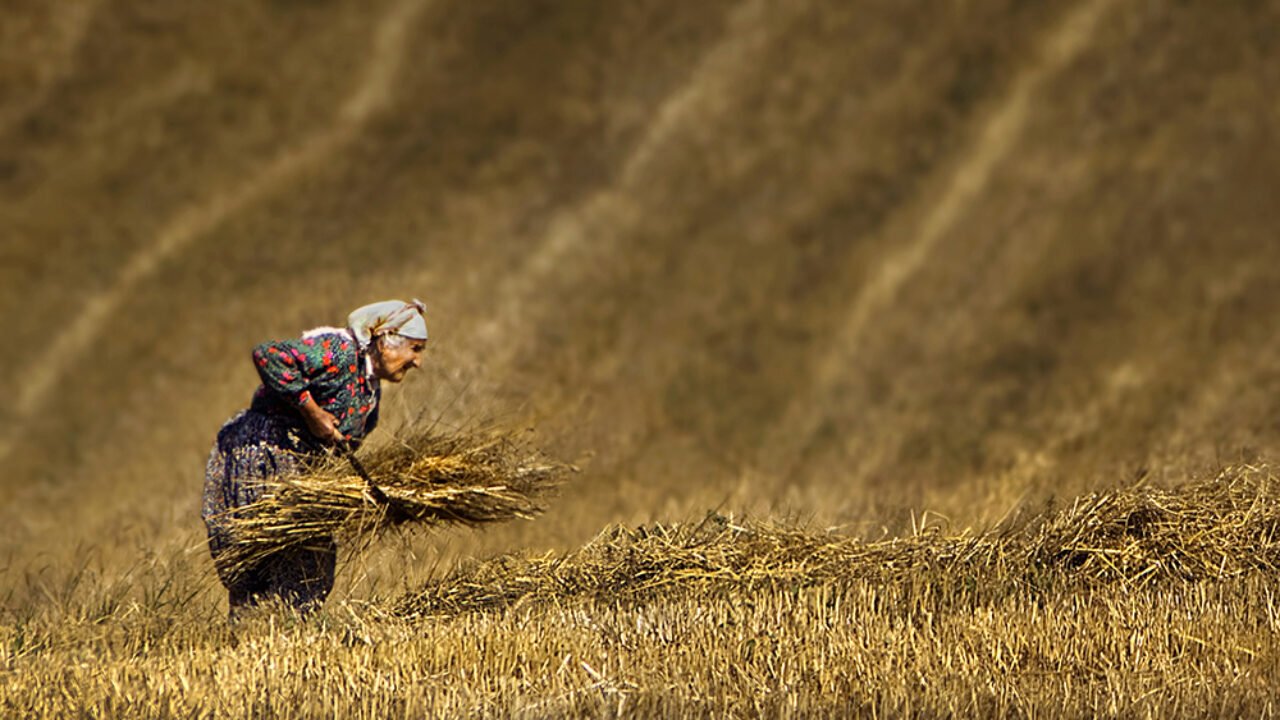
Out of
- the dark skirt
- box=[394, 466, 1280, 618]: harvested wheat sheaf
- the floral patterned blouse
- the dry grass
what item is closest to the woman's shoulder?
the floral patterned blouse

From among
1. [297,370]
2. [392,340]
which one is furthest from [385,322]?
[297,370]

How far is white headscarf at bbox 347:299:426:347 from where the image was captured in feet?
18.4

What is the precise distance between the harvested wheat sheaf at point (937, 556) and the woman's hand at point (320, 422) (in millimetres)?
693

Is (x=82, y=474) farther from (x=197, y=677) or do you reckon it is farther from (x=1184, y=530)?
(x=1184, y=530)

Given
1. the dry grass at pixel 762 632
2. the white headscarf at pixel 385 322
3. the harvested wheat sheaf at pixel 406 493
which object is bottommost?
the dry grass at pixel 762 632

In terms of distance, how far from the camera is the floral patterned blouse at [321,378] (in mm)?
5445

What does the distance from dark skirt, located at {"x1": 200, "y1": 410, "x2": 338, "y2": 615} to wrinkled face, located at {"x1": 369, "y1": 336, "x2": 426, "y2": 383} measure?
1.19 ft

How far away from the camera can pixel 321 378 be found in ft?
18.2

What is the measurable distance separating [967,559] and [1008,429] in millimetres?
3624

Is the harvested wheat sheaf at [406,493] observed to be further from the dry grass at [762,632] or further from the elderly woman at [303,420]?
the dry grass at [762,632]

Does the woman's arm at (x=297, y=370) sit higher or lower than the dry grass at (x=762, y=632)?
higher

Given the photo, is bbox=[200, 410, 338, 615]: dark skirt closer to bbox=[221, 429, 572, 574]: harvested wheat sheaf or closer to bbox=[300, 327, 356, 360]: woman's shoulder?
bbox=[221, 429, 572, 574]: harvested wheat sheaf

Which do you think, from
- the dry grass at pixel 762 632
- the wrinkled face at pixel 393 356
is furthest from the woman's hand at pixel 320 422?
the dry grass at pixel 762 632

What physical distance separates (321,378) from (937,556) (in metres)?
2.25
